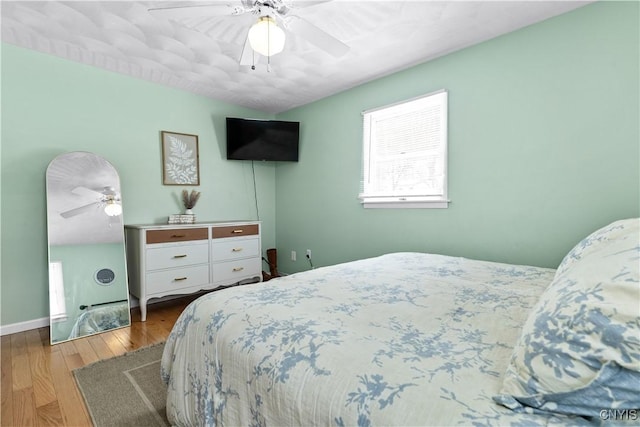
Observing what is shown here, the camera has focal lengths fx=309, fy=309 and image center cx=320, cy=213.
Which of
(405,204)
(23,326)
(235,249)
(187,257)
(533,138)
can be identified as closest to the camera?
(533,138)

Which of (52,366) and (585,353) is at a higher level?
(585,353)

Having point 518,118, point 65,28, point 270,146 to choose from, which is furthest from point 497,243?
point 65,28

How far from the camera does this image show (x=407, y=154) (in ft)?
9.25

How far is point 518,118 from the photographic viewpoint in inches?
85.3

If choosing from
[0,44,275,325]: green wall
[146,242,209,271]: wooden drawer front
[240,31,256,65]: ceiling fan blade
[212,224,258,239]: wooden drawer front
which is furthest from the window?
[0,44,275,325]: green wall

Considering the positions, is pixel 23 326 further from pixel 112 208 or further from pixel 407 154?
pixel 407 154

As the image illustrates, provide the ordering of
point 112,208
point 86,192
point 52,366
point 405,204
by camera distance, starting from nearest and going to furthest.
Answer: point 52,366 → point 86,192 → point 112,208 → point 405,204

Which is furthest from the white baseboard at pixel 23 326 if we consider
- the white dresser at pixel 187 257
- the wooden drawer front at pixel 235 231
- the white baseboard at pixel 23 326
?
the wooden drawer front at pixel 235 231

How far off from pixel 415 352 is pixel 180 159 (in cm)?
319

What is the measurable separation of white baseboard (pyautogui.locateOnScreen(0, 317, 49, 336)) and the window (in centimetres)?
299

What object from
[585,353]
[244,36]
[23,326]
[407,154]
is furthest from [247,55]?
[23,326]

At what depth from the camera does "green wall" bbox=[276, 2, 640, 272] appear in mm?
1819

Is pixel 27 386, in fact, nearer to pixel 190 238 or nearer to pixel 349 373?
pixel 190 238

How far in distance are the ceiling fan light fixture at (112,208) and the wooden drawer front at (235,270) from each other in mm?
986
